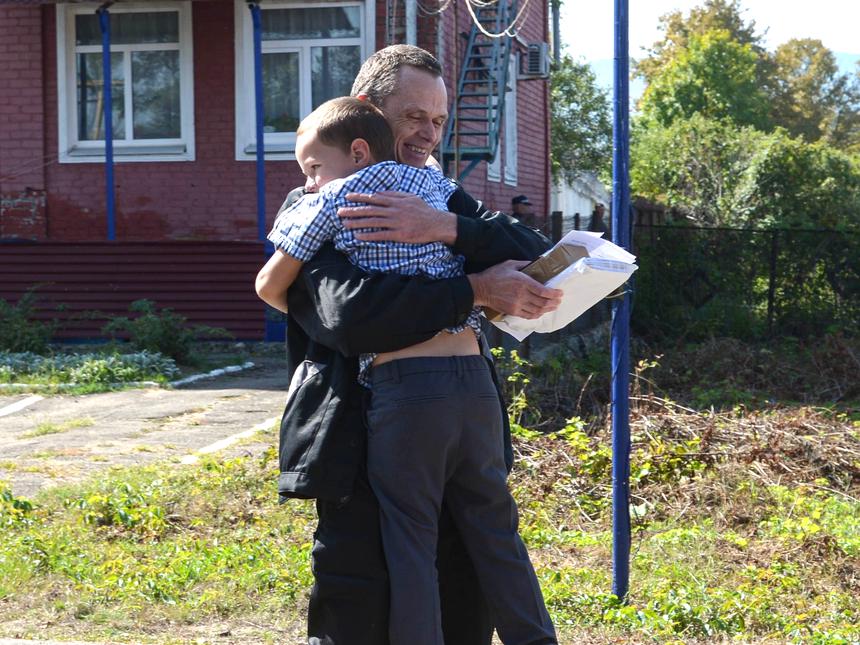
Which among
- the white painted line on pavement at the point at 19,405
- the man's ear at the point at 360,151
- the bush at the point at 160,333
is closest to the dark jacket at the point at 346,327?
the man's ear at the point at 360,151

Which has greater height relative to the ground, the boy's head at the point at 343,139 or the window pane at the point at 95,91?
the window pane at the point at 95,91

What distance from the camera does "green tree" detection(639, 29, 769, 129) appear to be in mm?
44531

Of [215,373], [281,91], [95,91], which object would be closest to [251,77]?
[281,91]

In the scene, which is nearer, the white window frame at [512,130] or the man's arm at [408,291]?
the man's arm at [408,291]

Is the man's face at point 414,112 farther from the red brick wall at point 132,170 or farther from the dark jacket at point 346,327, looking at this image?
the red brick wall at point 132,170

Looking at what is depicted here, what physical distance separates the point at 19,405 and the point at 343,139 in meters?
7.56

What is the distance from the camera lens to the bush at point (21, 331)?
41.6 feet

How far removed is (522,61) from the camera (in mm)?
19703

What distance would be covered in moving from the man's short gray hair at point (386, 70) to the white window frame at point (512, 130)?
1584 cm

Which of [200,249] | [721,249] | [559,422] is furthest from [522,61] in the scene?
[559,422]

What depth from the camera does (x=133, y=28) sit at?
15.4 meters

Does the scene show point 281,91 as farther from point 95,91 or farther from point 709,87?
point 709,87

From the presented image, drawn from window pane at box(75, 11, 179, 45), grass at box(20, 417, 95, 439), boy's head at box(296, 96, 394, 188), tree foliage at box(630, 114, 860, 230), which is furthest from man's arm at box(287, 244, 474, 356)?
tree foliage at box(630, 114, 860, 230)

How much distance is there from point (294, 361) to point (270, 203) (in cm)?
1189
